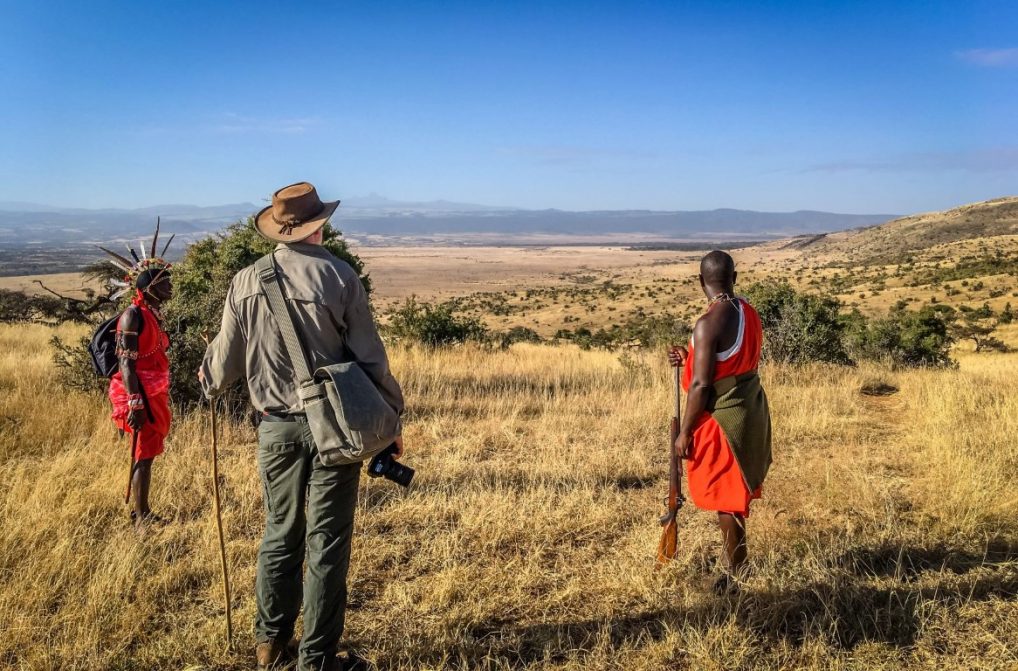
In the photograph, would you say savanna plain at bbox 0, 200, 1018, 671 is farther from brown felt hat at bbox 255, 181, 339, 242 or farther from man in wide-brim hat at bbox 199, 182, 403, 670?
Result: brown felt hat at bbox 255, 181, 339, 242

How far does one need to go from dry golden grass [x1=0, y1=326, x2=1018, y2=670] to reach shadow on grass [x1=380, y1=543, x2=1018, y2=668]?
1cm

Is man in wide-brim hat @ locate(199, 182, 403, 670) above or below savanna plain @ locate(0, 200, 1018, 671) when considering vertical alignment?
above

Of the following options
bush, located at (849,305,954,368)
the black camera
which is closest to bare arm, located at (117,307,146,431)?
the black camera

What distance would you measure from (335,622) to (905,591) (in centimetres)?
299

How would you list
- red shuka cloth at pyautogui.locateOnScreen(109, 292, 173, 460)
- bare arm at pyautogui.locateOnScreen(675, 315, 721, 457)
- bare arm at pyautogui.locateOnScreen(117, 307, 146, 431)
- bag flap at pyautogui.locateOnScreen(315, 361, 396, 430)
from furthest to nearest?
red shuka cloth at pyautogui.locateOnScreen(109, 292, 173, 460)
bare arm at pyautogui.locateOnScreen(117, 307, 146, 431)
bare arm at pyautogui.locateOnScreen(675, 315, 721, 457)
bag flap at pyautogui.locateOnScreen(315, 361, 396, 430)

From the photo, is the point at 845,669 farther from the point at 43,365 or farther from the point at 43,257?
the point at 43,257

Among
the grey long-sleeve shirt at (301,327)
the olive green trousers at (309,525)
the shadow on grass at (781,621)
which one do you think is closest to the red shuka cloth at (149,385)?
the grey long-sleeve shirt at (301,327)

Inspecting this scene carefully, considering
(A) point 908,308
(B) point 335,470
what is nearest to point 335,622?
(B) point 335,470

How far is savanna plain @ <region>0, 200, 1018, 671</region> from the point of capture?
313 cm

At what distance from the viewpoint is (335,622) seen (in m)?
2.84

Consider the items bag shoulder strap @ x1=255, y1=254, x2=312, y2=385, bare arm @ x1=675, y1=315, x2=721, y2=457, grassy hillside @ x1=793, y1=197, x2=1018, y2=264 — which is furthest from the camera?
grassy hillside @ x1=793, y1=197, x2=1018, y2=264

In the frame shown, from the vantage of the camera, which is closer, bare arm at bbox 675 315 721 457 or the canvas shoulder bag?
the canvas shoulder bag

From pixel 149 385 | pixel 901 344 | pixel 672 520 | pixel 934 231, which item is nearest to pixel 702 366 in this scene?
pixel 672 520

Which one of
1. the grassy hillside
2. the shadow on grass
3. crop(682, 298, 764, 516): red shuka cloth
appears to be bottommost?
the shadow on grass
